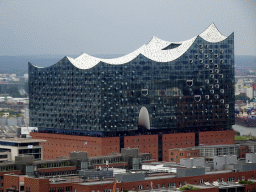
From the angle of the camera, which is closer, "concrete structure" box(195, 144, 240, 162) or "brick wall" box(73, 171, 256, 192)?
"brick wall" box(73, 171, 256, 192)

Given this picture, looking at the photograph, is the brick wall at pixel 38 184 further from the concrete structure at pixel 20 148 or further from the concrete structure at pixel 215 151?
the concrete structure at pixel 215 151

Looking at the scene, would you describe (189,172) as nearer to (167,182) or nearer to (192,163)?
(167,182)

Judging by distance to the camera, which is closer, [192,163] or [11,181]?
[11,181]

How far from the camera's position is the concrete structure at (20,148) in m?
181

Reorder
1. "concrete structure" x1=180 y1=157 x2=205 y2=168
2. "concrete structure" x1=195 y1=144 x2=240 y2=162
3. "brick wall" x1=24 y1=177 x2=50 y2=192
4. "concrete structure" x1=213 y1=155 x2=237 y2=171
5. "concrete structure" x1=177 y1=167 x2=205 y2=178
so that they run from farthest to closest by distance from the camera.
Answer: "concrete structure" x1=195 y1=144 x2=240 y2=162
"concrete structure" x1=213 y1=155 x2=237 y2=171
"concrete structure" x1=180 y1=157 x2=205 y2=168
"concrete structure" x1=177 y1=167 x2=205 y2=178
"brick wall" x1=24 y1=177 x2=50 y2=192

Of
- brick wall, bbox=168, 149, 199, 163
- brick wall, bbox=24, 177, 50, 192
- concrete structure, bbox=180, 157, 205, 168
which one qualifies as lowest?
brick wall, bbox=24, 177, 50, 192

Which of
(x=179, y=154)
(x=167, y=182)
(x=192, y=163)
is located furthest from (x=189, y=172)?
(x=179, y=154)

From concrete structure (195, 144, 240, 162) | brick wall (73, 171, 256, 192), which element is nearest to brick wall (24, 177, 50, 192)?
brick wall (73, 171, 256, 192)

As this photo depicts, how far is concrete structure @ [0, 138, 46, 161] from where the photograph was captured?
593 ft

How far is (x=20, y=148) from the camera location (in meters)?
181

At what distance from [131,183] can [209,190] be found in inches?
419

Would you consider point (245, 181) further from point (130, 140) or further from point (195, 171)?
point (130, 140)

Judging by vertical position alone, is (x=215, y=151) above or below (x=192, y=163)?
above

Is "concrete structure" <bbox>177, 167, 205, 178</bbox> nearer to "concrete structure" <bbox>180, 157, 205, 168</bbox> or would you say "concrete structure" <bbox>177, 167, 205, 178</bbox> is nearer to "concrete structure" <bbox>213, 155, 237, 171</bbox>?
"concrete structure" <bbox>180, 157, 205, 168</bbox>
